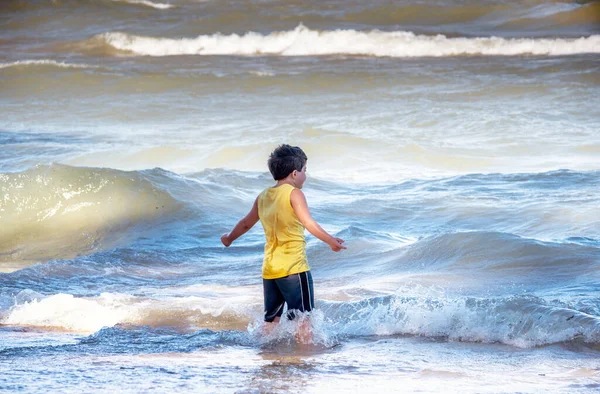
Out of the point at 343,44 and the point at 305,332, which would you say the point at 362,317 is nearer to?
the point at 305,332

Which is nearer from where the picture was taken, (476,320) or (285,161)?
(285,161)

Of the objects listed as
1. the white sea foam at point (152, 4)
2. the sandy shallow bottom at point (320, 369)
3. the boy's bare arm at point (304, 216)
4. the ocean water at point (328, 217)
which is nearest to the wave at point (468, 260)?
the ocean water at point (328, 217)

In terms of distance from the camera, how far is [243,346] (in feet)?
16.8

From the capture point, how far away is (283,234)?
488 centimetres

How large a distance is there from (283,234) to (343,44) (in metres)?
27.4

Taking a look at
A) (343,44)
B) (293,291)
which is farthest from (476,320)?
(343,44)

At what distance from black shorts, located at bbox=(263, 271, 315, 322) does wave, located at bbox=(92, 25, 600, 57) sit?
2516cm

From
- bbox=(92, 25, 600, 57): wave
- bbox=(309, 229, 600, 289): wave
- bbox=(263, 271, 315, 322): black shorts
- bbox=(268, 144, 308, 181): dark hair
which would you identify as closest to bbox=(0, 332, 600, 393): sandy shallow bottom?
bbox=(263, 271, 315, 322): black shorts

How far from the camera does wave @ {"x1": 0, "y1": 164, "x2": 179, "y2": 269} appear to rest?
9672 millimetres

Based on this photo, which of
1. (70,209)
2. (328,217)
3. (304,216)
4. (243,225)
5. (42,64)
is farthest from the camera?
(42,64)

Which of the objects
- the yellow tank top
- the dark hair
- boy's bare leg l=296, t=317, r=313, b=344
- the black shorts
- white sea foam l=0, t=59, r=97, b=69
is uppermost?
white sea foam l=0, t=59, r=97, b=69

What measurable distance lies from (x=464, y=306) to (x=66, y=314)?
269 centimetres

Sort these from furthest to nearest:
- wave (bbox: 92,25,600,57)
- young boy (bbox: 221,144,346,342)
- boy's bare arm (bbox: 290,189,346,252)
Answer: wave (bbox: 92,25,600,57)
young boy (bbox: 221,144,346,342)
boy's bare arm (bbox: 290,189,346,252)

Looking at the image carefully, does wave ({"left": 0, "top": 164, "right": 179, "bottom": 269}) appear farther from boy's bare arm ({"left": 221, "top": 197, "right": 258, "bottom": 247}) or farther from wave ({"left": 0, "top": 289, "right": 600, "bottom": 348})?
→ boy's bare arm ({"left": 221, "top": 197, "right": 258, "bottom": 247})
